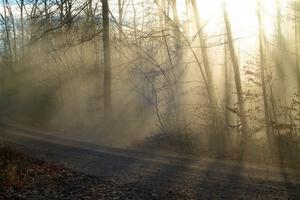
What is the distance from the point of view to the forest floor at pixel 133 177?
9289 mm

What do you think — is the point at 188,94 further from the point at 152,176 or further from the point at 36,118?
the point at 36,118

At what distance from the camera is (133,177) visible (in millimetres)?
10852

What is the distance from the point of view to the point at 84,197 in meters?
9.15

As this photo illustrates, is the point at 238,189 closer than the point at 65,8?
Yes

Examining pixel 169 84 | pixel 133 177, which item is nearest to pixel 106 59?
pixel 169 84

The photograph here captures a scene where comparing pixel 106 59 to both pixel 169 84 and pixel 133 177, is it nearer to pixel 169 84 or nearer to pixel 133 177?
pixel 169 84

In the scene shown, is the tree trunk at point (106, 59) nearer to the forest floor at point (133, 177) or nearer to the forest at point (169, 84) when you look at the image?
the forest at point (169, 84)

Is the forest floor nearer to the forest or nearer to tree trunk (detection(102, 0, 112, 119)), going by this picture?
the forest

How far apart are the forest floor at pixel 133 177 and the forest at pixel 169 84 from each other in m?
2.21

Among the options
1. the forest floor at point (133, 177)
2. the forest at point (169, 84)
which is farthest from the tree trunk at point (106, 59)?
the forest floor at point (133, 177)

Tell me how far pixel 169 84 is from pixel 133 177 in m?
7.57

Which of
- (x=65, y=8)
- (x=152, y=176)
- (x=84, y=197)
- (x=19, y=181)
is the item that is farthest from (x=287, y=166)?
(x=65, y=8)

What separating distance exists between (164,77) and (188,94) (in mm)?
1291

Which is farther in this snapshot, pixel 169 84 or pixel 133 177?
pixel 169 84
